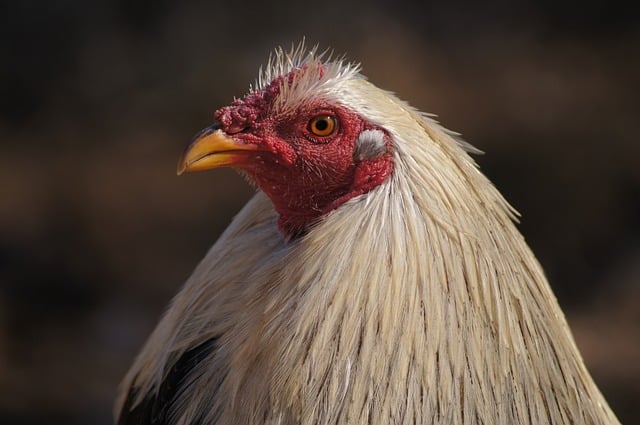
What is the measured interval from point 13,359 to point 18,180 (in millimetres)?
1816

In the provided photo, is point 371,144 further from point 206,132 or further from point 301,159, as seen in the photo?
point 206,132

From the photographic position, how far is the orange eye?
7.73 ft

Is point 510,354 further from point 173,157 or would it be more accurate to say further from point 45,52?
point 45,52

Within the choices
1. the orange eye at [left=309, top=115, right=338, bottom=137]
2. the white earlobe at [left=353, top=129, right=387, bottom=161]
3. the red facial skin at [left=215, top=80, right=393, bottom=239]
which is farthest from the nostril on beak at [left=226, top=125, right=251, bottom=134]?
the white earlobe at [left=353, top=129, right=387, bottom=161]

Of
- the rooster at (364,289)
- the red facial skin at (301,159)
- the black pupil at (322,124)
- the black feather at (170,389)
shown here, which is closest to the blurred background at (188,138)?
the black feather at (170,389)

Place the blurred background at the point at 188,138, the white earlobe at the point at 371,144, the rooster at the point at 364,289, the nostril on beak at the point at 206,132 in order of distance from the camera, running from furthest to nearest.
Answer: the blurred background at the point at 188,138, the nostril on beak at the point at 206,132, the white earlobe at the point at 371,144, the rooster at the point at 364,289

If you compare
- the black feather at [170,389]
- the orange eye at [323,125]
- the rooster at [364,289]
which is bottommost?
the black feather at [170,389]

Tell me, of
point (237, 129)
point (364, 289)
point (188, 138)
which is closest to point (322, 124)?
point (237, 129)

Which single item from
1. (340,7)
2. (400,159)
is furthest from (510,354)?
(340,7)

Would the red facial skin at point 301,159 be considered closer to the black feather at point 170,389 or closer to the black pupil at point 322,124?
the black pupil at point 322,124

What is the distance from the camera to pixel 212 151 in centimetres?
241

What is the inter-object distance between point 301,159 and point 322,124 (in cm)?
11

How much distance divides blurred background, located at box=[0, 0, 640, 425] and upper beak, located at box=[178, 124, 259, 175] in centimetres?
376

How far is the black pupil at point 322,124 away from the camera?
7.76 feet
